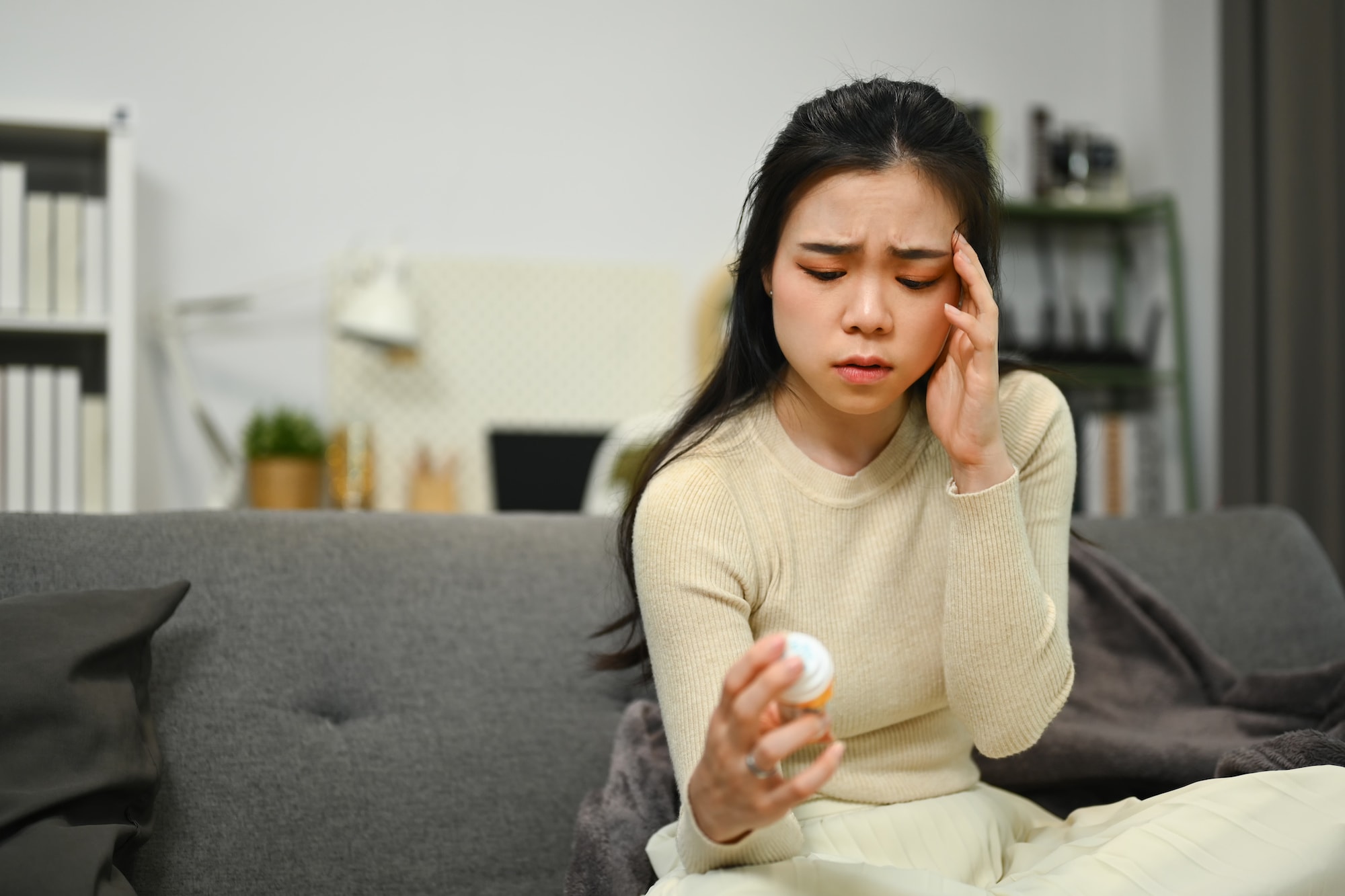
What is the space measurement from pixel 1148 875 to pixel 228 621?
898 mm

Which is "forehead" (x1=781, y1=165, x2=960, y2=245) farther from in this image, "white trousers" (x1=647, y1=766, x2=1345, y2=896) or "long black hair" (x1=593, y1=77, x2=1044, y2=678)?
"white trousers" (x1=647, y1=766, x2=1345, y2=896)

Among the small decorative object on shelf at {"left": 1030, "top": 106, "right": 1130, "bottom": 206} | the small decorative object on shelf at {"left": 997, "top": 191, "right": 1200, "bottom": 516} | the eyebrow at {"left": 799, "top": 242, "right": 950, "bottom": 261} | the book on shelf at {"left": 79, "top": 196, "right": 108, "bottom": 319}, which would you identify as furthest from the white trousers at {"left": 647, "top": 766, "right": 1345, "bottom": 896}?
the small decorative object on shelf at {"left": 1030, "top": 106, "right": 1130, "bottom": 206}

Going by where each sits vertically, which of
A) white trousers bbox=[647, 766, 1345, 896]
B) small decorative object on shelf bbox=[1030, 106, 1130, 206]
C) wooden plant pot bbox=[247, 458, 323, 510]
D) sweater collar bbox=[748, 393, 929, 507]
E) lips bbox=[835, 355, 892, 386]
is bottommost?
white trousers bbox=[647, 766, 1345, 896]

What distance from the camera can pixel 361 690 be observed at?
126cm

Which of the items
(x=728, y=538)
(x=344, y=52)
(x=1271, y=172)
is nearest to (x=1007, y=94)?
(x=1271, y=172)

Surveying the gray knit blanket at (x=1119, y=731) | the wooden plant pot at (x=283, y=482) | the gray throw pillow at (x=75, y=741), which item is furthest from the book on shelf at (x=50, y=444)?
the gray knit blanket at (x=1119, y=731)

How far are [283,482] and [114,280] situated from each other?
62cm

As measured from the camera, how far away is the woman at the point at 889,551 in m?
0.95

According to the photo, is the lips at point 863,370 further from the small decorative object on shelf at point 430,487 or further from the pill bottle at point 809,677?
the small decorative object on shelf at point 430,487

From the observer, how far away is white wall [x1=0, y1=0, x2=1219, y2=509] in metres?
3.20

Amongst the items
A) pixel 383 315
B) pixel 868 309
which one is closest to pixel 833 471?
pixel 868 309

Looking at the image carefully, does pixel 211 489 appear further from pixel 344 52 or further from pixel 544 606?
pixel 544 606

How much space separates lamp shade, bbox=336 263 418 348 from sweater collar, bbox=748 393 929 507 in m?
2.05

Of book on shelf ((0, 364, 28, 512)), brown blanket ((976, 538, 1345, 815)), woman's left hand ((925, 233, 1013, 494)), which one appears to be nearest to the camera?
woman's left hand ((925, 233, 1013, 494))
